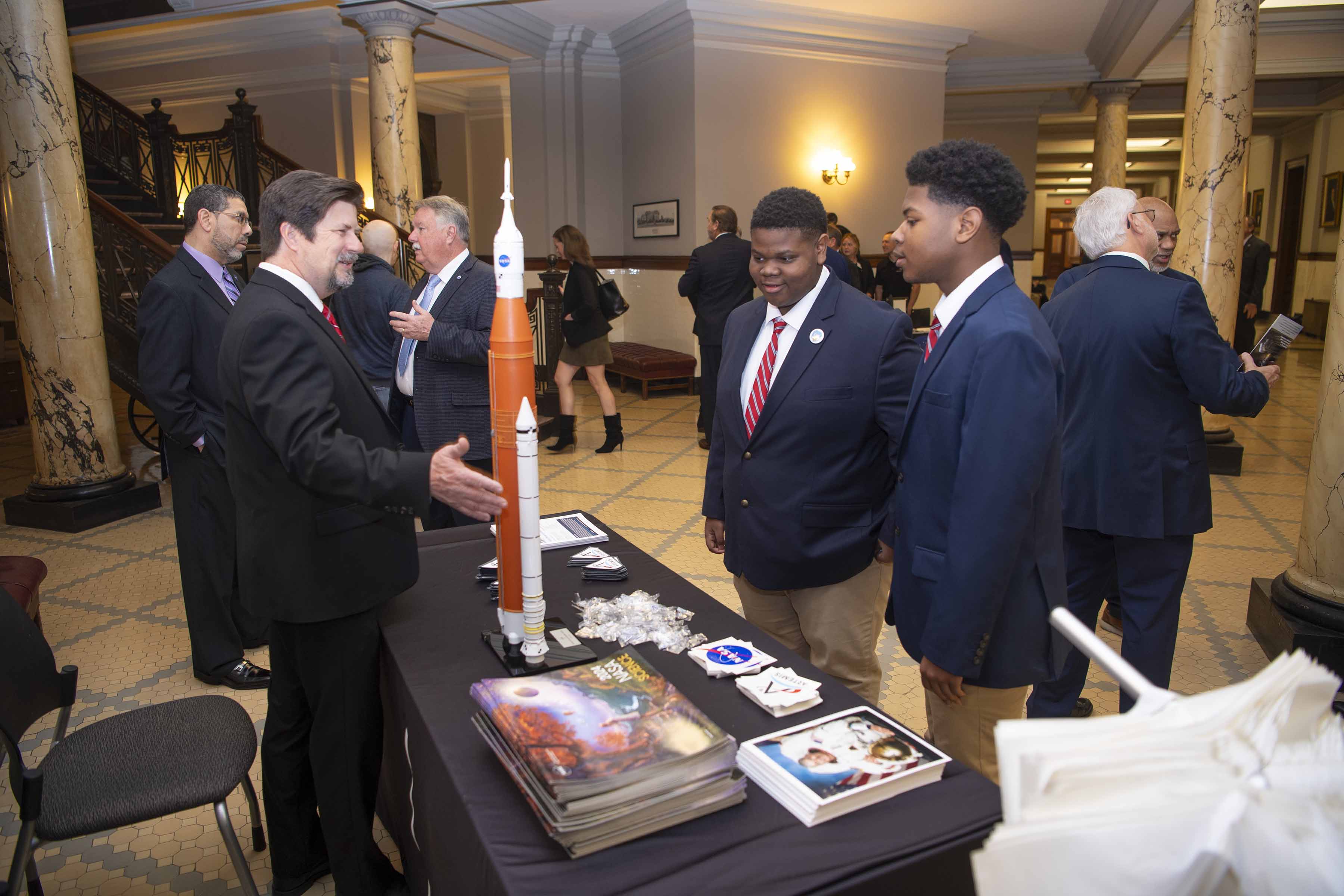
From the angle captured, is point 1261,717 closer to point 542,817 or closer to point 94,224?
point 542,817

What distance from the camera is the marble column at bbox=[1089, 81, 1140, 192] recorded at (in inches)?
475

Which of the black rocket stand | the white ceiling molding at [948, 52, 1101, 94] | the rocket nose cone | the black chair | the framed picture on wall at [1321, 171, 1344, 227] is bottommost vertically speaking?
the black chair

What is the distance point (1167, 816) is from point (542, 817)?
874 mm

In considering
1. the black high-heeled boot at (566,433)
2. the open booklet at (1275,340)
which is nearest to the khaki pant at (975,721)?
the open booklet at (1275,340)

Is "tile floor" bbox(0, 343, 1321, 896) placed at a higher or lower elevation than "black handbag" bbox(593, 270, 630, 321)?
lower

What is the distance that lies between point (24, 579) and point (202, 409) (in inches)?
33.8

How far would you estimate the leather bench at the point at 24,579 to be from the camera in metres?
3.10

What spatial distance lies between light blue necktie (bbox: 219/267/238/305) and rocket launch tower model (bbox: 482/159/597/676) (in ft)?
8.20

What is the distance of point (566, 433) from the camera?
7.55 m

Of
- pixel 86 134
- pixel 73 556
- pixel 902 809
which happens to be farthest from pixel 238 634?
pixel 86 134

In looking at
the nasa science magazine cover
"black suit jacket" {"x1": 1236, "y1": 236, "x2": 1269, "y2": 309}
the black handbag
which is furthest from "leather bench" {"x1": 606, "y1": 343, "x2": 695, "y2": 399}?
the nasa science magazine cover

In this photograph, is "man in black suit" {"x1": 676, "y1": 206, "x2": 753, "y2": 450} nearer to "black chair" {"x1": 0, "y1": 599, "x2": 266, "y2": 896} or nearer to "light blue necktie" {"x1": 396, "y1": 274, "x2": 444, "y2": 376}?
"light blue necktie" {"x1": 396, "y1": 274, "x2": 444, "y2": 376}

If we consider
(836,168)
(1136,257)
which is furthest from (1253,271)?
(1136,257)

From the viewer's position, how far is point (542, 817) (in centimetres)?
123
